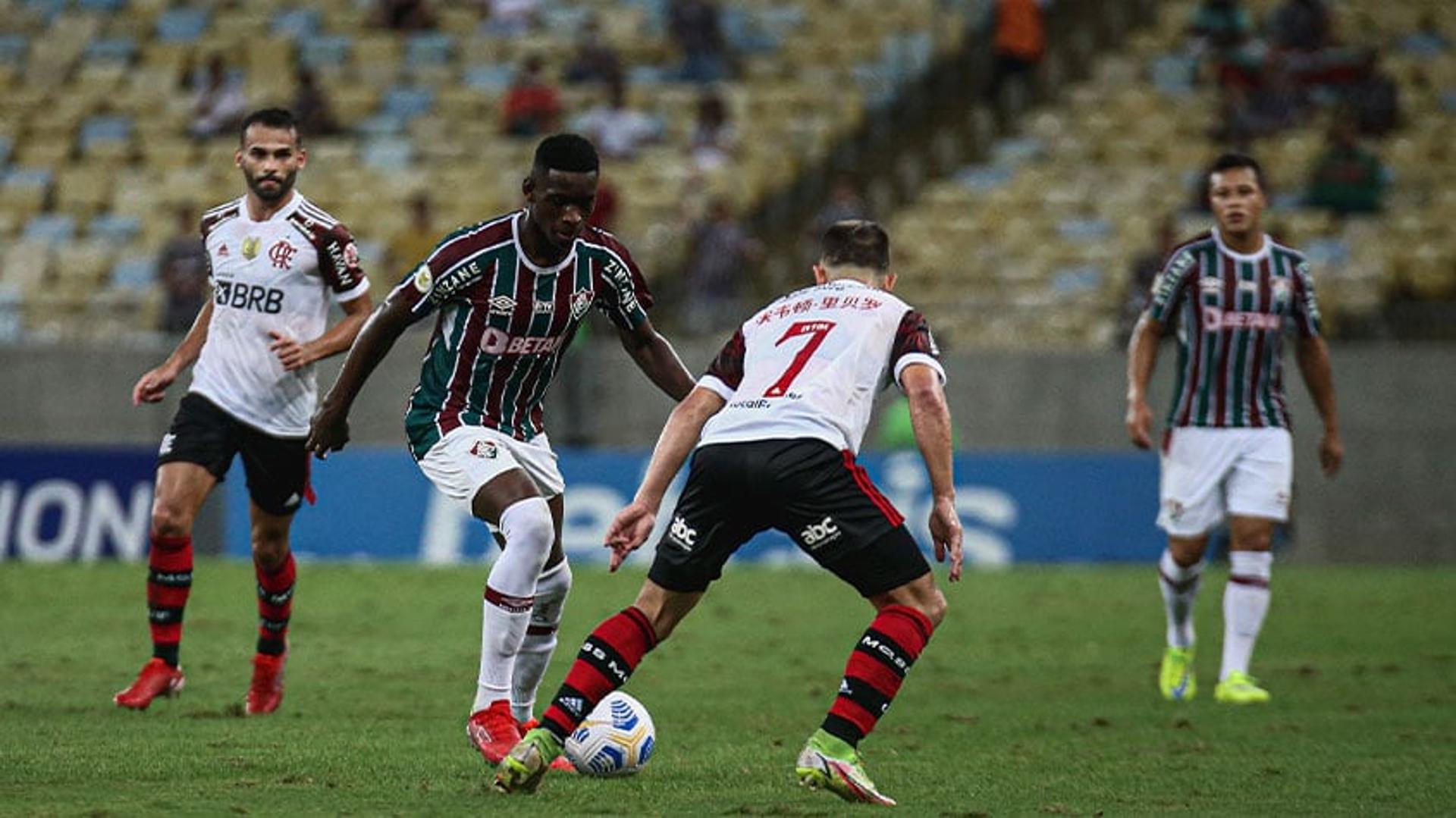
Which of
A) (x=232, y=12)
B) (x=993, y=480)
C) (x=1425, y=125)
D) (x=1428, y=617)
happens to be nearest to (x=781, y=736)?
(x=1428, y=617)

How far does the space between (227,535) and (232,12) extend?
948 cm

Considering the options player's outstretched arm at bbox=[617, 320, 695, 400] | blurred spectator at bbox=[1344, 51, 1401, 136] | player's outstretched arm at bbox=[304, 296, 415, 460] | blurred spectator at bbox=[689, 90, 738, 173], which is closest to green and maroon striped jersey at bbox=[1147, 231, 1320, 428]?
player's outstretched arm at bbox=[617, 320, 695, 400]

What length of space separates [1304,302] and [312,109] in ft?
49.5

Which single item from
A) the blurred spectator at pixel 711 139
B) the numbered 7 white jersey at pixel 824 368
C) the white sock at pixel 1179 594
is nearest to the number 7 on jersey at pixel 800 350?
the numbered 7 white jersey at pixel 824 368

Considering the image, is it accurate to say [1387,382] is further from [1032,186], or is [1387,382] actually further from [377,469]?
[377,469]

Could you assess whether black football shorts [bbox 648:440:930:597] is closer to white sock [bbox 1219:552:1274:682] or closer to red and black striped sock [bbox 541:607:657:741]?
red and black striped sock [bbox 541:607:657:741]

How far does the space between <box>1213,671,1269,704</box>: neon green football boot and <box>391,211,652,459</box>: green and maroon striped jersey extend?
3.94 metres

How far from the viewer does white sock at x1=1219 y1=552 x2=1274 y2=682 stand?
446 inches

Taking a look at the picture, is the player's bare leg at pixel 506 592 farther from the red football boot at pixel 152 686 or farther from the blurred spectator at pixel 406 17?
the blurred spectator at pixel 406 17

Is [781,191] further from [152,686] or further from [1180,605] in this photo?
[152,686]

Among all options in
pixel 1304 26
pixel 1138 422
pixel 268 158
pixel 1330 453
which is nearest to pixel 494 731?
pixel 268 158

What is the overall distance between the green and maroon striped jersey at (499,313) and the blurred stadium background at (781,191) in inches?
413

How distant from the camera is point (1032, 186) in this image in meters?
23.5

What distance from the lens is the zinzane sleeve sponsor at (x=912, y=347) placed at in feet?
25.2
